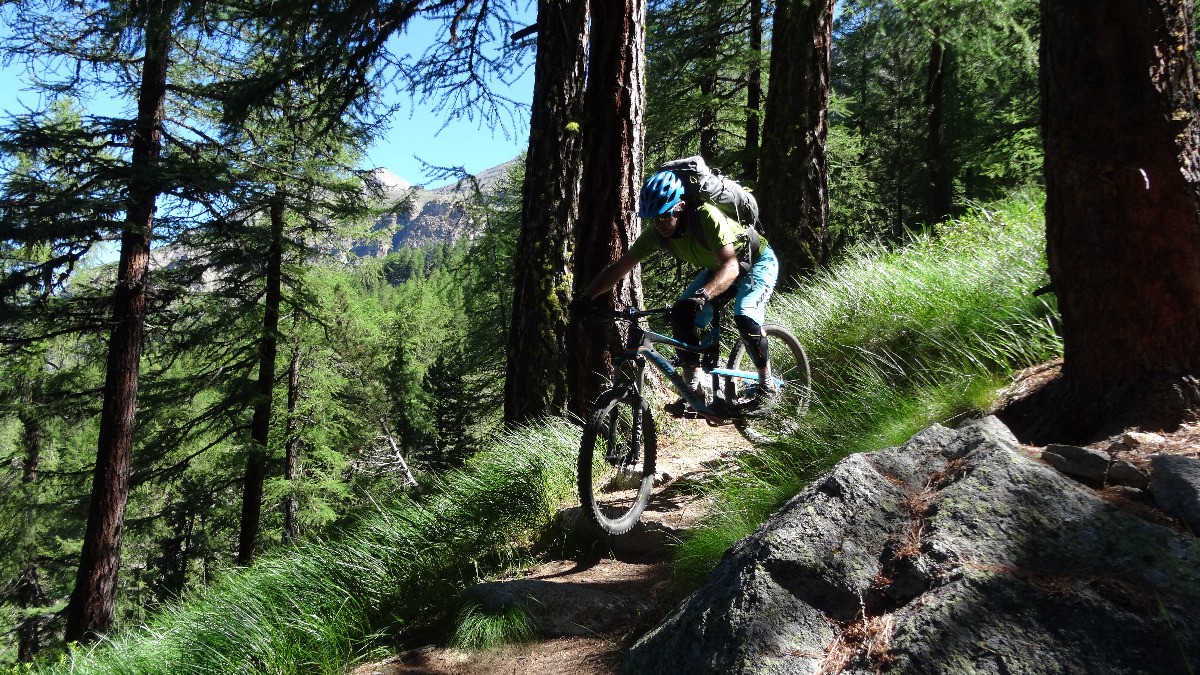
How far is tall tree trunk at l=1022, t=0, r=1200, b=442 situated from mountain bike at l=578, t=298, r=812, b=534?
1.64 m

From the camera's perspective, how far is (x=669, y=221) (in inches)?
169

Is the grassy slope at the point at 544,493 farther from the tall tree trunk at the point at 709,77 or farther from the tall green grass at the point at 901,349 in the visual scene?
the tall tree trunk at the point at 709,77

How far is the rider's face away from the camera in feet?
14.1

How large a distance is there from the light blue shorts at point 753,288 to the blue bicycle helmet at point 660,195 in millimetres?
574

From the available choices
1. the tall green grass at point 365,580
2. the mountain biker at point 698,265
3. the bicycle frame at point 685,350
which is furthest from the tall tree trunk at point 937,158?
the tall green grass at point 365,580

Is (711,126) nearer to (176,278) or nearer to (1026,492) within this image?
(176,278)

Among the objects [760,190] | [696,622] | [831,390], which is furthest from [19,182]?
[696,622]

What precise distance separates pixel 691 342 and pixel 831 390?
4.39 ft

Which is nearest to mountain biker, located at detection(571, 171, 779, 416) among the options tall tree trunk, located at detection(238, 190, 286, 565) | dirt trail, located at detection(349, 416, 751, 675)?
dirt trail, located at detection(349, 416, 751, 675)

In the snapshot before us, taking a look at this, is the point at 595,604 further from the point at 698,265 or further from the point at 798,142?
the point at 798,142

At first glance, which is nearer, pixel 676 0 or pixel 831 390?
pixel 831 390

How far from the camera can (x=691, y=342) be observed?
4.65m

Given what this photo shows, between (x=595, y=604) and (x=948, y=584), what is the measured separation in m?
2.27

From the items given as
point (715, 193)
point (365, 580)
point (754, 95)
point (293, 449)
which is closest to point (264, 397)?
point (293, 449)
